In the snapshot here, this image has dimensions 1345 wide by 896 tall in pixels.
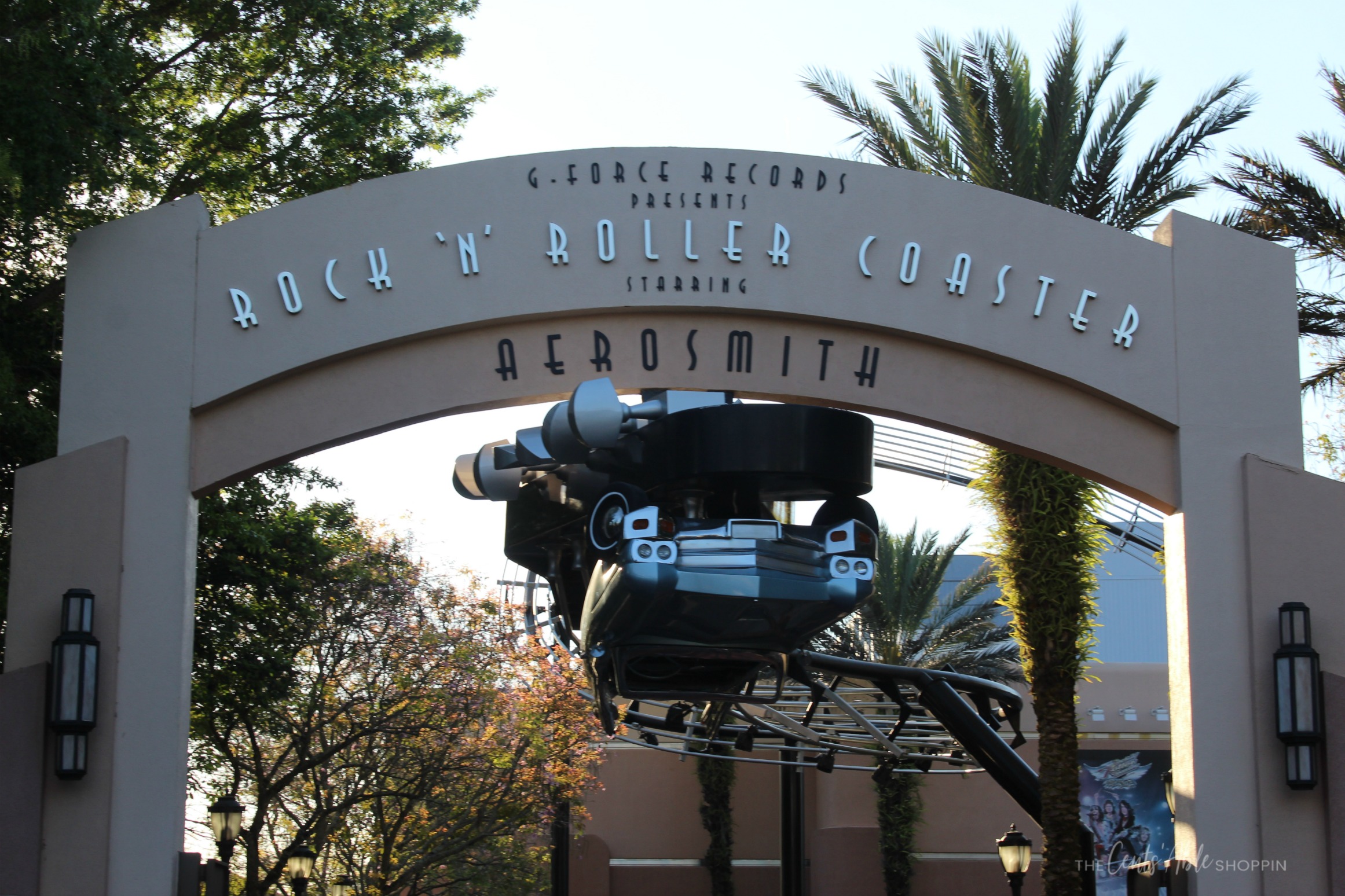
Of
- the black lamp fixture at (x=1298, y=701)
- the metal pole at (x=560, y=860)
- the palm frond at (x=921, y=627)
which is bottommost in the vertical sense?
the metal pole at (x=560, y=860)

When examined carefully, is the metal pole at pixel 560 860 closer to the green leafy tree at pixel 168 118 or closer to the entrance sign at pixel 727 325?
the green leafy tree at pixel 168 118

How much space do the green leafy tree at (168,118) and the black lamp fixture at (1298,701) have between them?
9586 millimetres

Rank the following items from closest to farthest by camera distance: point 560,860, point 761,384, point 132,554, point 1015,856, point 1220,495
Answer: point 132,554, point 1220,495, point 761,384, point 1015,856, point 560,860

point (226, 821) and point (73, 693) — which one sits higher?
point (73, 693)

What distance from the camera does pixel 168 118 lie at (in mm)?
17516

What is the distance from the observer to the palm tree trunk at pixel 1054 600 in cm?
1570

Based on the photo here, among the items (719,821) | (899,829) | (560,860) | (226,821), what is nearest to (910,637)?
(899,829)

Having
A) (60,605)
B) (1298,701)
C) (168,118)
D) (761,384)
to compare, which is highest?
(168,118)

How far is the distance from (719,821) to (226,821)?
1807 cm

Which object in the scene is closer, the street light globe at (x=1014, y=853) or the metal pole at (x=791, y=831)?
the street light globe at (x=1014, y=853)

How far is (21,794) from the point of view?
32.0 ft

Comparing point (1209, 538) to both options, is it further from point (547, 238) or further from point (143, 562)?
point (143, 562)

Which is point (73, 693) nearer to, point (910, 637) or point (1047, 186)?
point (1047, 186)

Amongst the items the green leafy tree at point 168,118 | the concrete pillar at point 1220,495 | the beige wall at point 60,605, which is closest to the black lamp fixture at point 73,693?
the beige wall at point 60,605
